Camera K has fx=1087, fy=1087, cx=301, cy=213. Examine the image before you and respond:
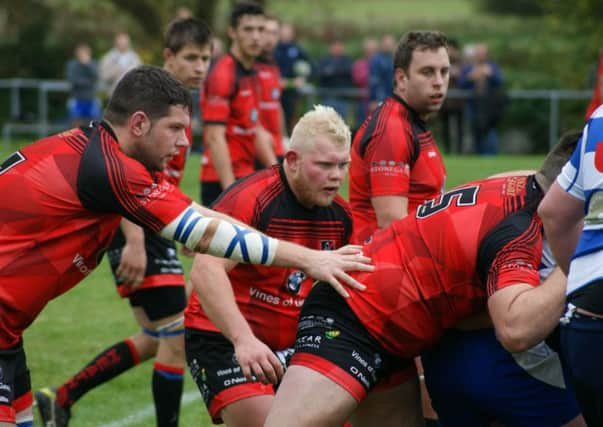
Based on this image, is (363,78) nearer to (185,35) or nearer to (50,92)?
(50,92)

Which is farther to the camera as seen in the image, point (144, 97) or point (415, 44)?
point (415, 44)

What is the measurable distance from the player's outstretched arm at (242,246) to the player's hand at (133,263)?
186 cm

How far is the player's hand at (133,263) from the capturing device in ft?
20.1

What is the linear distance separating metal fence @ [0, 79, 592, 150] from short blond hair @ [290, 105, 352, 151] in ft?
59.3

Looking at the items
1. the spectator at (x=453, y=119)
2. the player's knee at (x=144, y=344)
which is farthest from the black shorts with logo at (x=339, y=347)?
the spectator at (x=453, y=119)

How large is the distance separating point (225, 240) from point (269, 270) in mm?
683

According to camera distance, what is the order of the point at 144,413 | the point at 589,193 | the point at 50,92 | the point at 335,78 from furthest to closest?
the point at 50,92 < the point at 335,78 < the point at 144,413 < the point at 589,193

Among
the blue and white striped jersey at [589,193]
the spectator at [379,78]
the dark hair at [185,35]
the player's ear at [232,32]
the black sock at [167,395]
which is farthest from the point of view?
the spectator at [379,78]

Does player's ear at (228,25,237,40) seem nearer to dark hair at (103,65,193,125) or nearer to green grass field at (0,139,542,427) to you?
green grass field at (0,139,542,427)

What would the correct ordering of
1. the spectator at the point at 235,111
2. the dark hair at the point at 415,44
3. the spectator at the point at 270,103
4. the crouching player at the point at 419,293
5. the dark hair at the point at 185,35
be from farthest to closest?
the spectator at the point at 270,103, the spectator at the point at 235,111, the dark hair at the point at 185,35, the dark hair at the point at 415,44, the crouching player at the point at 419,293

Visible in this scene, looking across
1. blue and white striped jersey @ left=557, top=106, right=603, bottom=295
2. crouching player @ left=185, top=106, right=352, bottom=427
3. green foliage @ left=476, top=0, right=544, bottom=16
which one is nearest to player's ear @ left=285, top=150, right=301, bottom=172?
crouching player @ left=185, top=106, right=352, bottom=427

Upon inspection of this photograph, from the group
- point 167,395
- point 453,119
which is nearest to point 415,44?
point 167,395

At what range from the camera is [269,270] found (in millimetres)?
4895

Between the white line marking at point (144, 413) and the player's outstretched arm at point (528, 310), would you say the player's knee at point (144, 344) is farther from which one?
the player's outstretched arm at point (528, 310)
